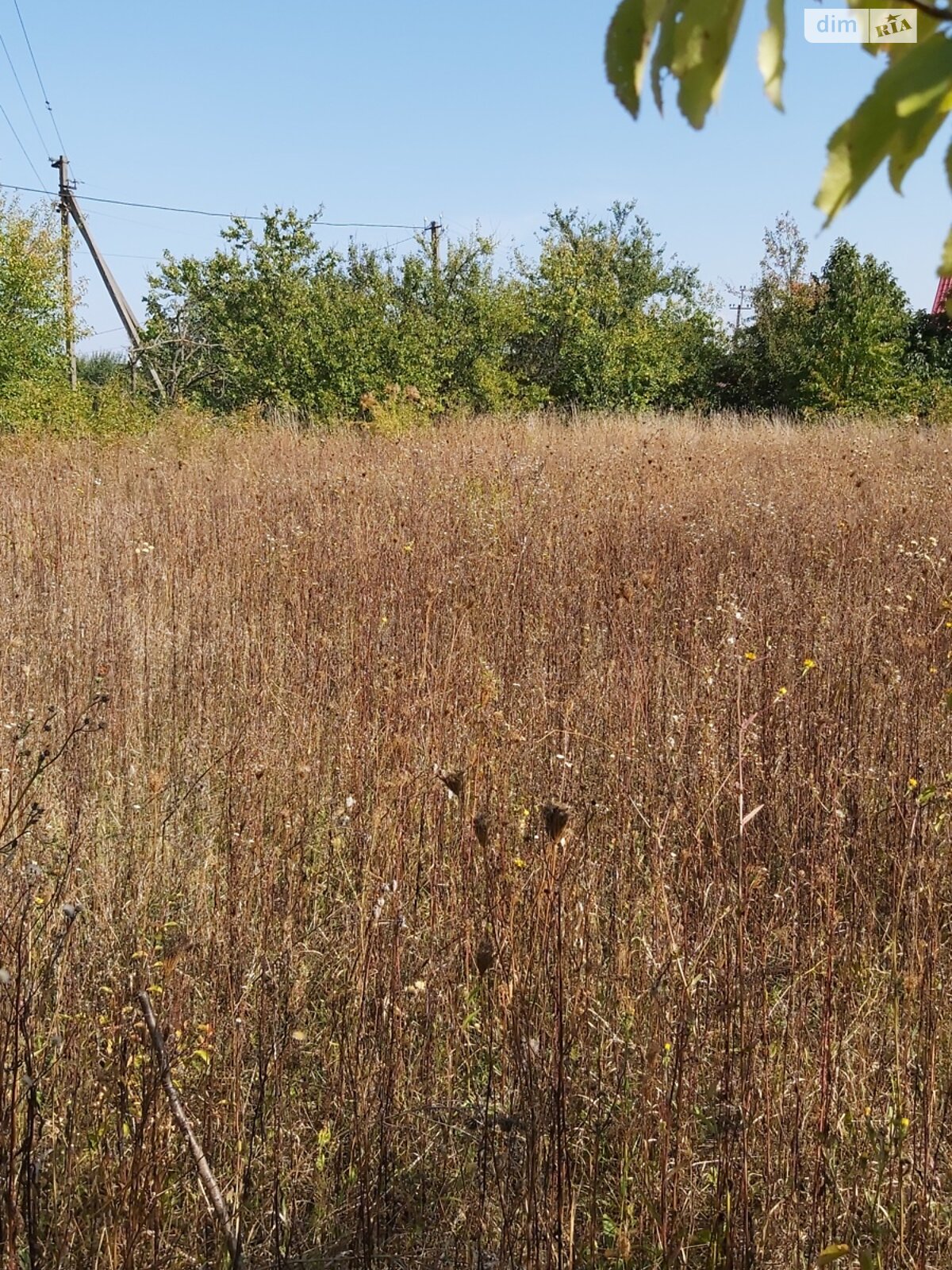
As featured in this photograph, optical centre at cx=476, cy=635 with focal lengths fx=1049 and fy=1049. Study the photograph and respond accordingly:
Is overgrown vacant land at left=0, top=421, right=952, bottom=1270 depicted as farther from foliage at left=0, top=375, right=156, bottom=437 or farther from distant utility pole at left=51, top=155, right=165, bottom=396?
distant utility pole at left=51, top=155, right=165, bottom=396

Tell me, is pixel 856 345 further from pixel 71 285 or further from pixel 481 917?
pixel 481 917

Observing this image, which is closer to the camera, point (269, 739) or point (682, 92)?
point (682, 92)

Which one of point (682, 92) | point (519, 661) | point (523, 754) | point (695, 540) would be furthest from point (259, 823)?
point (695, 540)

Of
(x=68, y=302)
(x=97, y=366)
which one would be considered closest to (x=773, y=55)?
(x=68, y=302)

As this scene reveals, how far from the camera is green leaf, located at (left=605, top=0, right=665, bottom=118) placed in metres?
0.63

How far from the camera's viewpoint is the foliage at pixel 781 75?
579 millimetres

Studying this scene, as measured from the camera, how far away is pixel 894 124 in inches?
23.1

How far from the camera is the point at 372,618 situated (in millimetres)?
4738

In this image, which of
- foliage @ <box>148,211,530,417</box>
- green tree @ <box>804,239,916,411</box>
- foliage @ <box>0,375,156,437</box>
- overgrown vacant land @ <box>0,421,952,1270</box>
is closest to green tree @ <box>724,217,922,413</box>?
green tree @ <box>804,239,916,411</box>

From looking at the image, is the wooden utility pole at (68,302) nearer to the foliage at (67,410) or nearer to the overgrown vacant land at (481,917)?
the foliage at (67,410)

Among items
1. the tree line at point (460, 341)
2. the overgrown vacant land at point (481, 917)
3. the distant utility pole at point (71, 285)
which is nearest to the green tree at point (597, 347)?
the tree line at point (460, 341)

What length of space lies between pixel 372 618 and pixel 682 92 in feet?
13.7

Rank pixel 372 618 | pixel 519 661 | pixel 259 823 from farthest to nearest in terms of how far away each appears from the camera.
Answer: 1. pixel 372 618
2. pixel 519 661
3. pixel 259 823

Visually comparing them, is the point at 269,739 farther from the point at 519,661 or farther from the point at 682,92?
the point at 682,92
